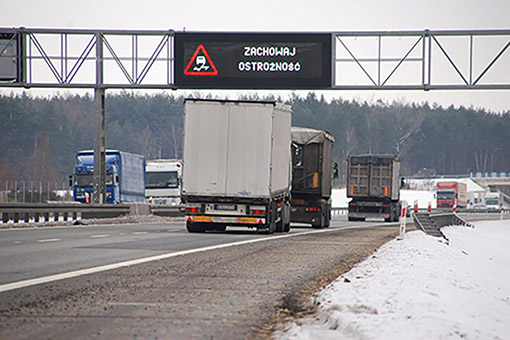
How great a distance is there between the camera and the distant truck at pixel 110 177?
145 feet

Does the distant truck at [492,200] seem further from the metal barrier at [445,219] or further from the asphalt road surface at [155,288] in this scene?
the asphalt road surface at [155,288]

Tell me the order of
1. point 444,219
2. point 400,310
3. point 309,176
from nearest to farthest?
point 400,310 < point 309,176 < point 444,219

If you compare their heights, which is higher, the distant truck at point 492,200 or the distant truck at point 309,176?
the distant truck at point 309,176

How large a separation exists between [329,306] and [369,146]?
14714 centimetres

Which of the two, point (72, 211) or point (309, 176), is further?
point (72, 211)

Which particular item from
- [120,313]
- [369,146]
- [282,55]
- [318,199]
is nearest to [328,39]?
[282,55]

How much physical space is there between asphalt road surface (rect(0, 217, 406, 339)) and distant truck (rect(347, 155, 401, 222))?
92.5 feet

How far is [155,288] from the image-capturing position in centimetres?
862

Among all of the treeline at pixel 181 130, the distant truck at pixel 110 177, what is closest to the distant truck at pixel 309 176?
the distant truck at pixel 110 177

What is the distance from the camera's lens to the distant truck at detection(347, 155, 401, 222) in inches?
1710

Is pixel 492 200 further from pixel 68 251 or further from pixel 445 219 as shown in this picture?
pixel 68 251

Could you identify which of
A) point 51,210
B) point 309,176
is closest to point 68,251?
point 51,210

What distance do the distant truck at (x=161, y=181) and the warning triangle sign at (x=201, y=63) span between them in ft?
56.3

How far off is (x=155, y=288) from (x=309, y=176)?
21.0 meters
